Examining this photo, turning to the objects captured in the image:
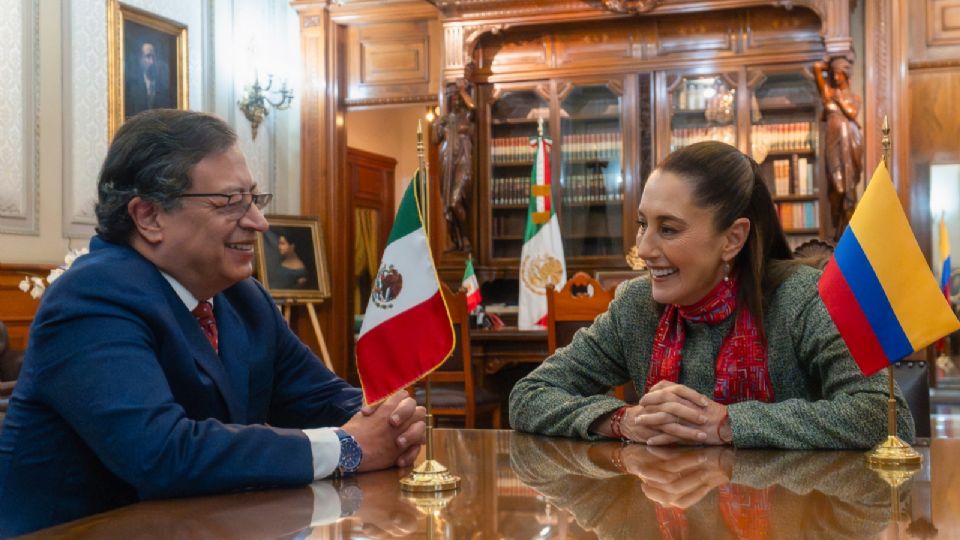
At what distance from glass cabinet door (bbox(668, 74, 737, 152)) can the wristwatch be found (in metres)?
6.04

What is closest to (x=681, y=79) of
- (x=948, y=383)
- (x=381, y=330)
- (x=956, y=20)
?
(x=956, y=20)

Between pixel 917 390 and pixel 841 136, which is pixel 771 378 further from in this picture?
pixel 841 136

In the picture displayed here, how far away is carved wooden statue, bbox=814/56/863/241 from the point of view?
22.2ft

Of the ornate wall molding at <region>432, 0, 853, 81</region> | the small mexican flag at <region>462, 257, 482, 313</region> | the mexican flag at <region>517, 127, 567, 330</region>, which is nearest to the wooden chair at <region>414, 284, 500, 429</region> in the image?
the small mexican flag at <region>462, 257, 482, 313</region>

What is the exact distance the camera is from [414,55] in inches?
318

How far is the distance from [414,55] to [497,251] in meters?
1.69

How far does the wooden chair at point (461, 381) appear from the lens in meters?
4.71

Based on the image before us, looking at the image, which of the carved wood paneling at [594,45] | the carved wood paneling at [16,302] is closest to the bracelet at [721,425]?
the carved wood paneling at [16,302]

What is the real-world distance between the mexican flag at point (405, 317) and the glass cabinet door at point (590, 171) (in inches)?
238

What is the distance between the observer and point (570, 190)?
7.61m

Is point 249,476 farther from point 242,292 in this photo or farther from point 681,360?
point 681,360

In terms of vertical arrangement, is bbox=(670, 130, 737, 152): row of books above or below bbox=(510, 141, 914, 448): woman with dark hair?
above

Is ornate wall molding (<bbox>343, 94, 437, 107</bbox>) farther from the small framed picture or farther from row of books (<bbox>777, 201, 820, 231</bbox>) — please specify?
row of books (<bbox>777, 201, 820, 231</bbox>)

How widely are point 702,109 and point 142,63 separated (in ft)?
12.4
